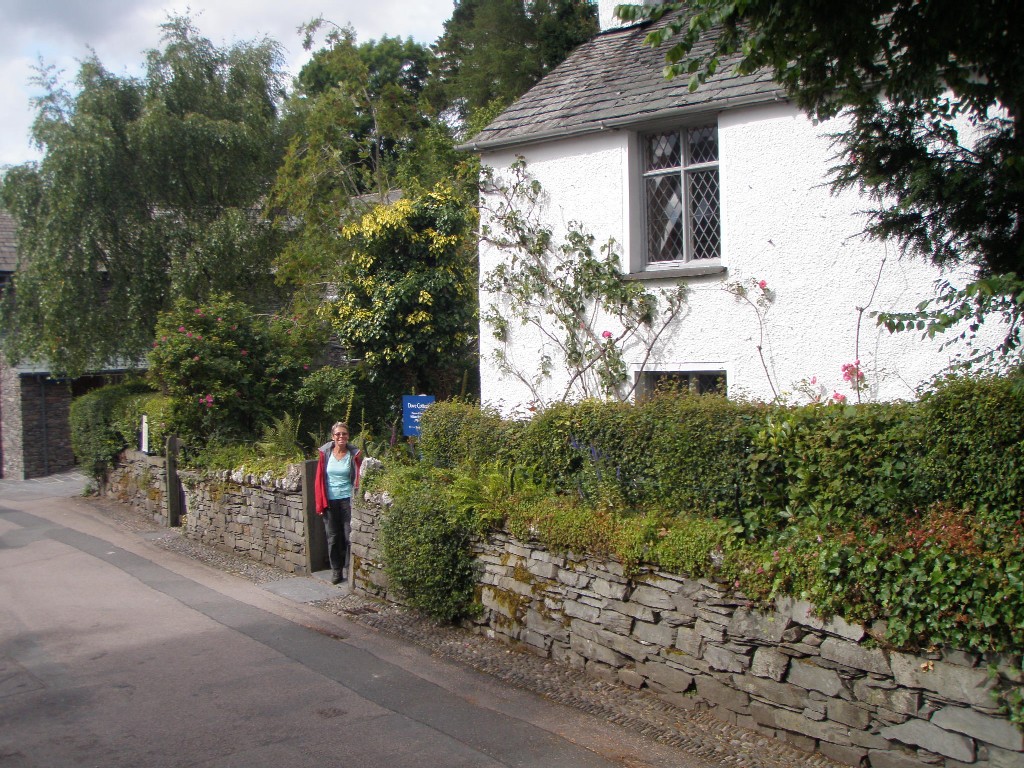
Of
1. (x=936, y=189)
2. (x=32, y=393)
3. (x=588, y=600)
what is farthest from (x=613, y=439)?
(x=32, y=393)

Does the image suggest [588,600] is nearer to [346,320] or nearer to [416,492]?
[416,492]

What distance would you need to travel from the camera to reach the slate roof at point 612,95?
33.7ft

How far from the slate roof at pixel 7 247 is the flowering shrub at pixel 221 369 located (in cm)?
1166

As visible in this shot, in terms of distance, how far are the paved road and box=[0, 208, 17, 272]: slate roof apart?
1574cm

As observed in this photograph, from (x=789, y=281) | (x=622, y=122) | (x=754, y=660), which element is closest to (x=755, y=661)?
(x=754, y=660)

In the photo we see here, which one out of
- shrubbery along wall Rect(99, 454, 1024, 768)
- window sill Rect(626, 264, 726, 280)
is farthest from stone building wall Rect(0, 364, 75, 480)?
shrubbery along wall Rect(99, 454, 1024, 768)

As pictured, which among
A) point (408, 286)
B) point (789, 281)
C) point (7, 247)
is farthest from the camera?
point (7, 247)

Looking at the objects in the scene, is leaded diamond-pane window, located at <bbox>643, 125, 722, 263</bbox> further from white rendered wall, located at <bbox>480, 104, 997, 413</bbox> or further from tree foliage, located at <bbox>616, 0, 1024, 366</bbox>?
tree foliage, located at <bbox>616, 0, 1024, 366</bbox>

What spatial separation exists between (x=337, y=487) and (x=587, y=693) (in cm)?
462

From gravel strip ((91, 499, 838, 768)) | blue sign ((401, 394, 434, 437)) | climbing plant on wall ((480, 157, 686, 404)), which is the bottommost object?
gravel strip ((91, 499, 838, 768))

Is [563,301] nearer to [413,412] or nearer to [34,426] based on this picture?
[413,412]

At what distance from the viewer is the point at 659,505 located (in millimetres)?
7492

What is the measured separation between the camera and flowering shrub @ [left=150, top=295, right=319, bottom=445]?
14.4m

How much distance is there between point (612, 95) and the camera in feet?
38.1
